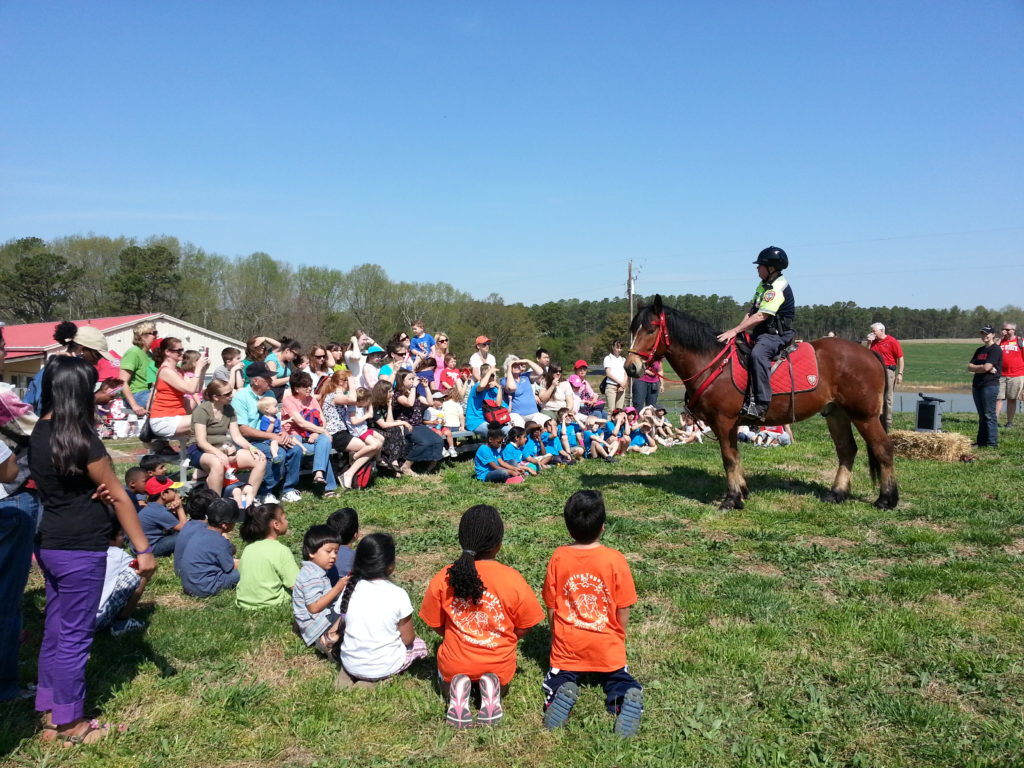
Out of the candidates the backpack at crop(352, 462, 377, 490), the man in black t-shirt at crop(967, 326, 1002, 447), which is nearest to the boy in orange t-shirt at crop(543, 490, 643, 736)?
the backpack at crop(352, 462, 377, 490)

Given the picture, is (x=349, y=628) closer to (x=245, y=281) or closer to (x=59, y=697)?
(x=59, y=697)

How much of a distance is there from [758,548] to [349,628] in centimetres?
408

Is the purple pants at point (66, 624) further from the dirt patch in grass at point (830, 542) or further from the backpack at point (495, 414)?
the backpack at point (495, 414)

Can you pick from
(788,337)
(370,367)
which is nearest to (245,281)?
(370,367)

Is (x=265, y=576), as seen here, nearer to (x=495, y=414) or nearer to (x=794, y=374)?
(x=495, y=414)

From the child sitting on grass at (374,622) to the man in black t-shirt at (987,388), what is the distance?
1176 cm

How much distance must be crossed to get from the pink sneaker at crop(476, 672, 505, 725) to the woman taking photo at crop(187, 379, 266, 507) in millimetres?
4930

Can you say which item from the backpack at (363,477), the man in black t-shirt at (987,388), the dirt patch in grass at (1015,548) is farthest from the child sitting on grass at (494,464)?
the man in black t-shirt at (987,388)

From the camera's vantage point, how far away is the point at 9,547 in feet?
12.7

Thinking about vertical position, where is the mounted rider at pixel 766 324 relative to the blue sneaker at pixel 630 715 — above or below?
above

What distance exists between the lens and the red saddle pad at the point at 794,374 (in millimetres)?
8219

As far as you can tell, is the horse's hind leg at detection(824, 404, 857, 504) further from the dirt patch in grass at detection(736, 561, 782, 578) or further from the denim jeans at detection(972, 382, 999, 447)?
the denim jeans at detection(972, 382, 999, 447)

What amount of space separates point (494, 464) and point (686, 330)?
341 cm

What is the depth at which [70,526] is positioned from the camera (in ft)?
11.3
